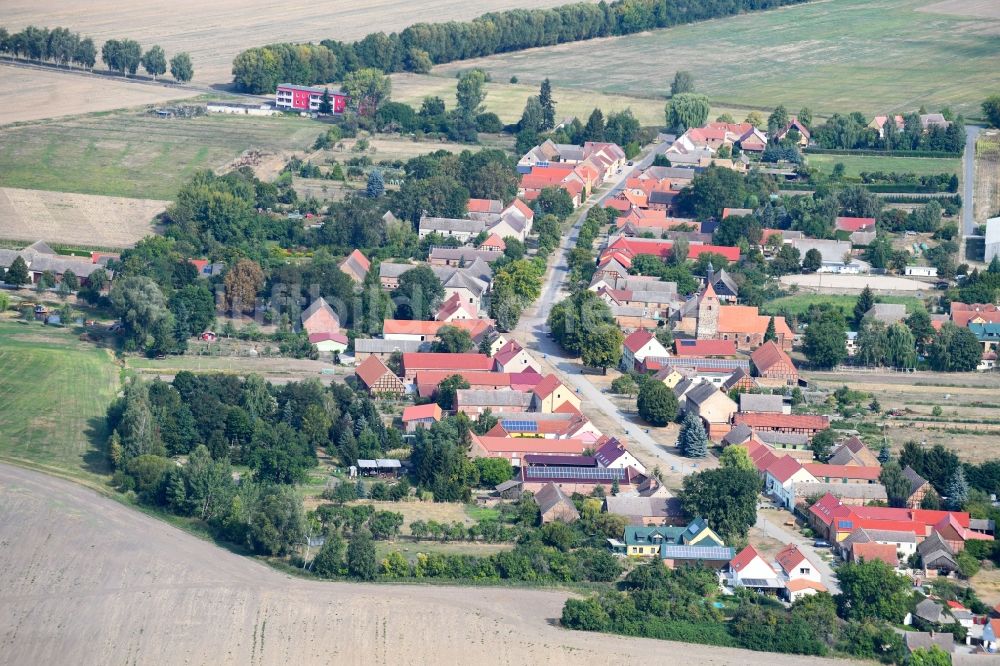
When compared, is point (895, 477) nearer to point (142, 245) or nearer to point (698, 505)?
point (698, 505)

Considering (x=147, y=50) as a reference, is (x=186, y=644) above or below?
below

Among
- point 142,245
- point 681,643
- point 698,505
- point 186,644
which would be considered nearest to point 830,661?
point 681,643

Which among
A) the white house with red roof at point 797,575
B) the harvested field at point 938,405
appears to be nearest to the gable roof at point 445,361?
the harvested field at point 938,405

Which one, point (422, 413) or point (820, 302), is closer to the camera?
point (422, 413)

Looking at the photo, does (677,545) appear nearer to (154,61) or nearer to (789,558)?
(789,558)

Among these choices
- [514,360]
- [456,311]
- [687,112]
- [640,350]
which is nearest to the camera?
[514,360]

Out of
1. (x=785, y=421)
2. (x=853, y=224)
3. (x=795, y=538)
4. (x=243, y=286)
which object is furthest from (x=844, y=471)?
(x=853, y=224)
